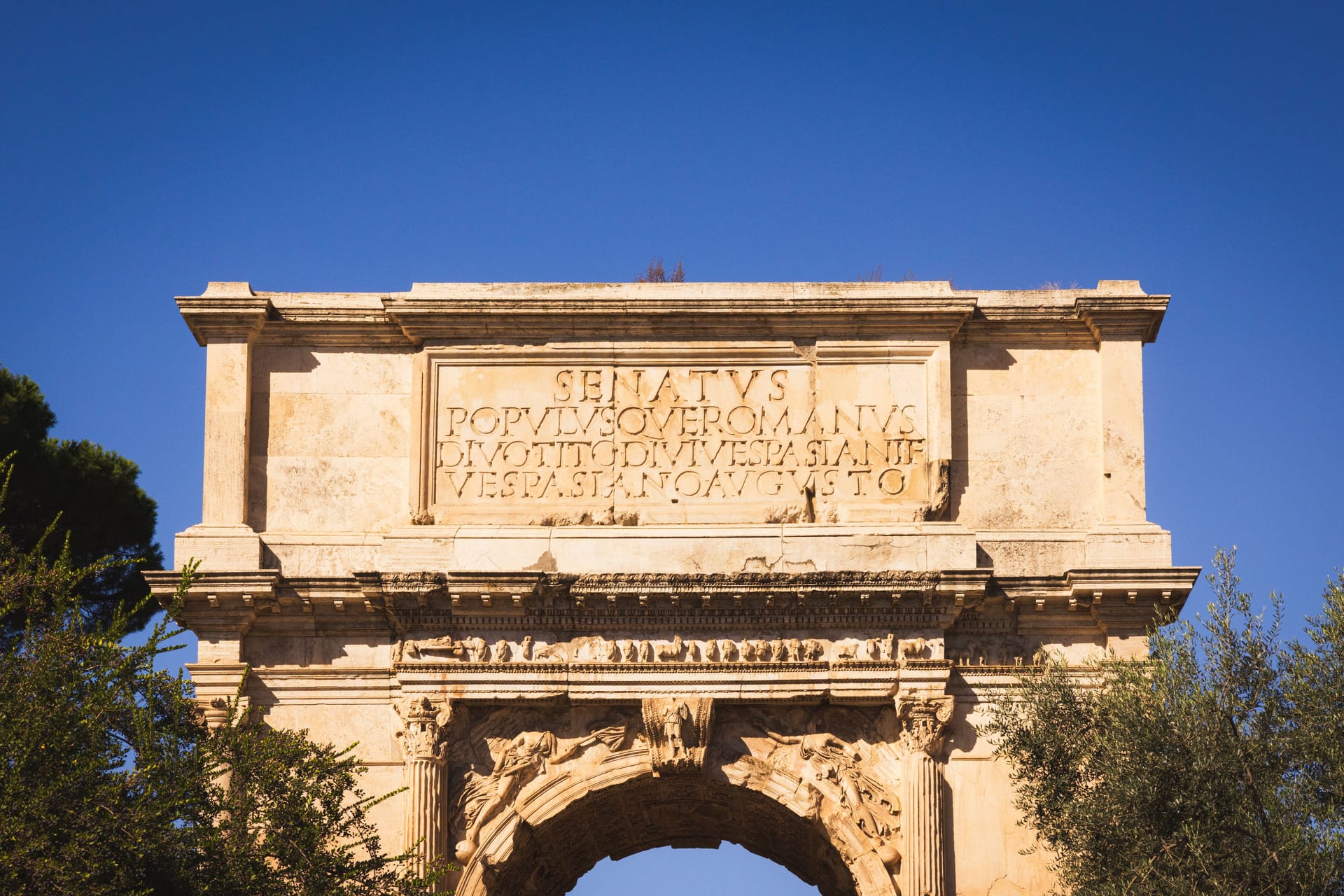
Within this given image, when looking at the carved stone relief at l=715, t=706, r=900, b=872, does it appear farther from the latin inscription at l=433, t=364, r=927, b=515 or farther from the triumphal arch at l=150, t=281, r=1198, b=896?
the latin inscription at l=433, t=364, r=927, b=515

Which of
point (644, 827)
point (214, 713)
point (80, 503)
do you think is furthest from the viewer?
point (80, 503)

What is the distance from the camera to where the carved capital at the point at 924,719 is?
58.7 ft

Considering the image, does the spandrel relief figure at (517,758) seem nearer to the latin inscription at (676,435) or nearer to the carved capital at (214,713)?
the latin inscription at (676,435)

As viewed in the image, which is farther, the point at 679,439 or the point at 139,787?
the point at 679,439

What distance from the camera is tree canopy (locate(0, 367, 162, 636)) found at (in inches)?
856

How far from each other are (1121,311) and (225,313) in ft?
24.1

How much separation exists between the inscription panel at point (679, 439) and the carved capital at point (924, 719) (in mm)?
1501

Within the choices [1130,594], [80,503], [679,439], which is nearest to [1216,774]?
[1130,594]

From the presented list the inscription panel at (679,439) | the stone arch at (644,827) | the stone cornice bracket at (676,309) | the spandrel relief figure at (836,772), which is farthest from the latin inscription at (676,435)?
the stone arch at (644,827)

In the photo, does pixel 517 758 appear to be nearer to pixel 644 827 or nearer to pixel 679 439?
pixel 644 827

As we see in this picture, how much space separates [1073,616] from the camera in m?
18.3

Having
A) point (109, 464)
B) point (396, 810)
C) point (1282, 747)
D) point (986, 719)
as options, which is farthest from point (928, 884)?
point (109, 464)

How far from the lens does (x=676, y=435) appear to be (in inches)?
741

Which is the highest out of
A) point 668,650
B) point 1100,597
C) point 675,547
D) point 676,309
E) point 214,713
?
point 676,309
